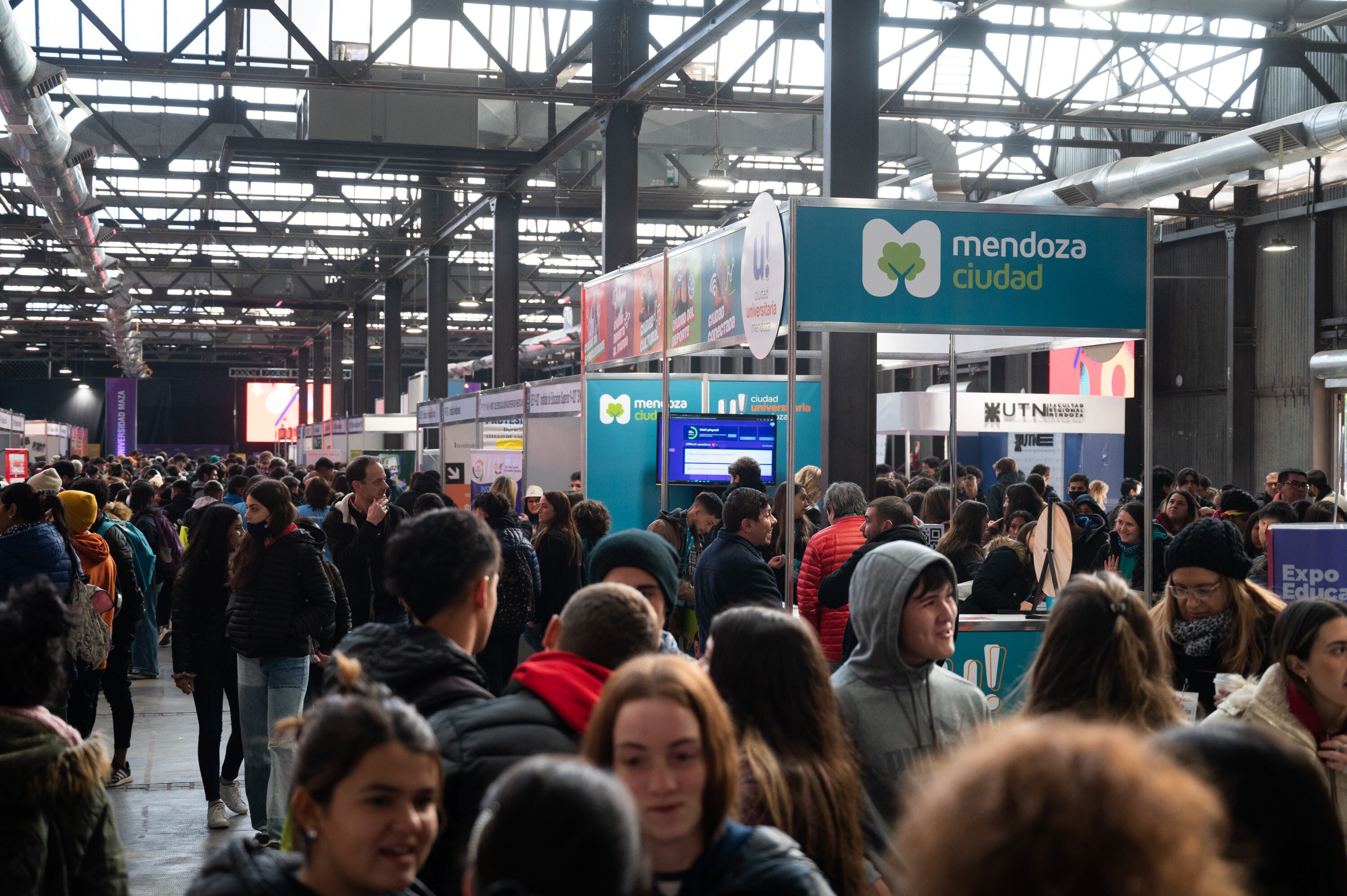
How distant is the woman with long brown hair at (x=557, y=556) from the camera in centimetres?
685

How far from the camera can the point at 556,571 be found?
6.88 metres

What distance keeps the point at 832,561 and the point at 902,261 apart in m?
1.47

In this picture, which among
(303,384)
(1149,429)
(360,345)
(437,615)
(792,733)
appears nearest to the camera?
(792,733)

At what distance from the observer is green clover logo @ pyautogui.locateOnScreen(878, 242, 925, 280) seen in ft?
17.5

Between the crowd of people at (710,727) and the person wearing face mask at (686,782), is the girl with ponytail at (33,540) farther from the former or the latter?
the person wearing face mask at (686,782)

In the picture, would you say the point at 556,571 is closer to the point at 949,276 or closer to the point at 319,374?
the point at 949,276

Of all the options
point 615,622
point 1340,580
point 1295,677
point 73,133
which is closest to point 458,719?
point 615,622

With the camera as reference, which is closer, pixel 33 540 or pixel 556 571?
pixel 33 540

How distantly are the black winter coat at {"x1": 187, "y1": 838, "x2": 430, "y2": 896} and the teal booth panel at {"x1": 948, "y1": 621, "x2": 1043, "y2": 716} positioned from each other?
139 inches

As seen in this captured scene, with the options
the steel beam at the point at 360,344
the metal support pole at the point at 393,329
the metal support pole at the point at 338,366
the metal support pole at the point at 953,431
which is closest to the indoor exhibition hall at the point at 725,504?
the metal support pole at the point at 953,431

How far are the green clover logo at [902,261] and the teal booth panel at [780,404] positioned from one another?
4197 millimetres

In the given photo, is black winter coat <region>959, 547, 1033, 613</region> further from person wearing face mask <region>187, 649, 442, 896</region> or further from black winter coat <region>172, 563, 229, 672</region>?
person wearing face mask <region>187, 649, 442, 896</region>

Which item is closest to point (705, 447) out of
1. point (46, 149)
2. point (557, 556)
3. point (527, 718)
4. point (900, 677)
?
point (557, 556)

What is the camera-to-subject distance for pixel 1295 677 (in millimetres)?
2912
